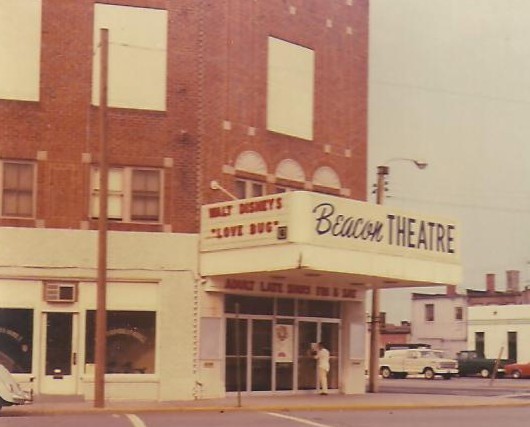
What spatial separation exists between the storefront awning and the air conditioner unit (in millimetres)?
3474

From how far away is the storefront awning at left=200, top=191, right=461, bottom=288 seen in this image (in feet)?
83.8

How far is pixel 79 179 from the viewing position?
27.2 metres

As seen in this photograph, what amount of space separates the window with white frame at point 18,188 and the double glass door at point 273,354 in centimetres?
646

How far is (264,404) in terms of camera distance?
1013 inches

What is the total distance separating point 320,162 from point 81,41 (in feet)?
26.8

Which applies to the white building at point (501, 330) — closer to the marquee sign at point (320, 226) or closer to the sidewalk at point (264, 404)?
the sidewalk at point (264, 404)

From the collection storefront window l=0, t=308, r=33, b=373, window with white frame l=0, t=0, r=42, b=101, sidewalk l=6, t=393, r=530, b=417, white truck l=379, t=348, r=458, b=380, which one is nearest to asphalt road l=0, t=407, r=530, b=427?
sidewalk l=6, t=393, r=530, b=417

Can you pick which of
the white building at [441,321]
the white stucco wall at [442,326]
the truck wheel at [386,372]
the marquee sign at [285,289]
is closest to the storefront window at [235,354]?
the marquee sign at [285,289]

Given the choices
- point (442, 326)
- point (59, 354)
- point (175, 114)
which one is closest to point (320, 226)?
point (175, 114)

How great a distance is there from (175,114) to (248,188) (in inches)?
121

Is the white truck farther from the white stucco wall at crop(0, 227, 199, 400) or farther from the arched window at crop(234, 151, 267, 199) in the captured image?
the white stucco wall at crop(0, 227, 199, 400)

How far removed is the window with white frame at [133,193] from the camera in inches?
1086

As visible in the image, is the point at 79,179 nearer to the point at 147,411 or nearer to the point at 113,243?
the point at 113,243

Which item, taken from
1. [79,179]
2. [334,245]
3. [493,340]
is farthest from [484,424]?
[493,340]
